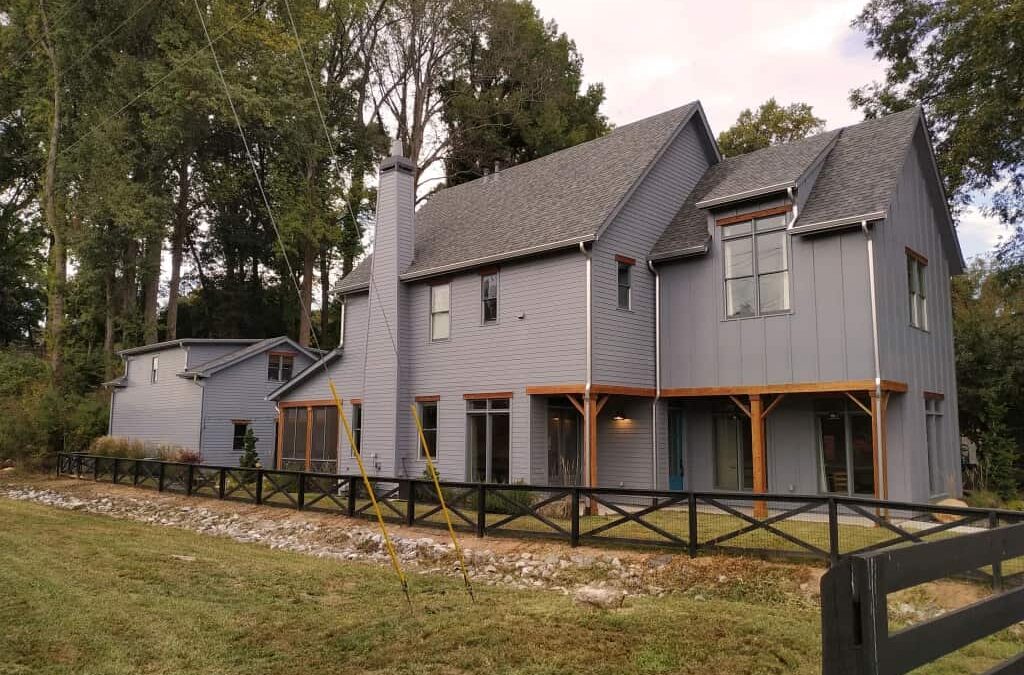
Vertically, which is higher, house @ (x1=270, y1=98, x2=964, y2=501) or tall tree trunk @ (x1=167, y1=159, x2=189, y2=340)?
tall tree trunk @ (x1=167, y1=159, x2=189, y2=340)

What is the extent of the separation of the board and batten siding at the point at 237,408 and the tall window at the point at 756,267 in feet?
57.9

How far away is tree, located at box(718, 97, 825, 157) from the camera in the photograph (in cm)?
3192

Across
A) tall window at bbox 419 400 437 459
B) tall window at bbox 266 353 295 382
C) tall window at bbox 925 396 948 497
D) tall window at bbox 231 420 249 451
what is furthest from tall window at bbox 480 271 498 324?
tall window at bbox 266 353 295 382

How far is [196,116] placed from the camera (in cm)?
3228

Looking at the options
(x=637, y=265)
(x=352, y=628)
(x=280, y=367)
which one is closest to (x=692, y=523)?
(x=352, y=628)

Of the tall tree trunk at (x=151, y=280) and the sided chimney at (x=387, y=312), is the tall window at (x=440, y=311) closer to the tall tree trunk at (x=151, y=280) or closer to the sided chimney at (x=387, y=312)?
the sided chimney at (x=387, y=312)

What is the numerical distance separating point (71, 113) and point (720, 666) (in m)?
38.1

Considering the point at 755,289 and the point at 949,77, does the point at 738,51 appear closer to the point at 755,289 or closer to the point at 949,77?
the point at 949,77

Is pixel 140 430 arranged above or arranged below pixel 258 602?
above

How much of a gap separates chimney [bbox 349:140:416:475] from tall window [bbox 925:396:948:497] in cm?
1235

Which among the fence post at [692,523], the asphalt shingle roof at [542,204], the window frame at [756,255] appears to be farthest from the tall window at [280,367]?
the fence post at [692,523]

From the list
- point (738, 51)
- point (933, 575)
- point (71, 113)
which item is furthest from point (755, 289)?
point (71, 113)

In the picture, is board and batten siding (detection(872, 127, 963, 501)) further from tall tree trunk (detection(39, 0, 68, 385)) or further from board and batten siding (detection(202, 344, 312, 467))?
tall tree trunk (detection(39, 0, 68, 385))

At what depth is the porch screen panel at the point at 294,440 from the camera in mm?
22766
